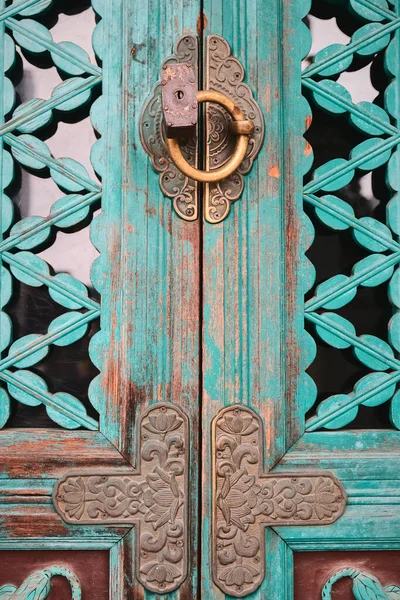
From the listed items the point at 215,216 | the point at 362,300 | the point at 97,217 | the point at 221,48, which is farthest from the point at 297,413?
the point at 221,48

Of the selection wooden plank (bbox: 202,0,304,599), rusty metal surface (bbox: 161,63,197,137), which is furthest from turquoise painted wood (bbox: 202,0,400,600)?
rusty metal surface (bbox: 161,63,197,137)

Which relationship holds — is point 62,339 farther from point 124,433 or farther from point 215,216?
point 215,216

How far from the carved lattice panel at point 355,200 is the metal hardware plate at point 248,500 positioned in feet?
0.32

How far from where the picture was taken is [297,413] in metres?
1.01

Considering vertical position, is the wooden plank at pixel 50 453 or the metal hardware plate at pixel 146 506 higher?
the wooden plank at pixel 50 453

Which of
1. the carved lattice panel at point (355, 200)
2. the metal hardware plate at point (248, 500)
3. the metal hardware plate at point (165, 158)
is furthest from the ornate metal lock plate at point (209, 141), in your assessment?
the metal hardware plate at point (248, 500)

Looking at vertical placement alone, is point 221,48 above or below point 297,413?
above

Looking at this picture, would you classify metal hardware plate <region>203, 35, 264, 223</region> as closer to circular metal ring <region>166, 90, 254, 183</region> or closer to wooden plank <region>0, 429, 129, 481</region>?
circular metal ring <region>166, 90, 254, 183</region>

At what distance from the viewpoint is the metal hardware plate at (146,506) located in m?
0.97

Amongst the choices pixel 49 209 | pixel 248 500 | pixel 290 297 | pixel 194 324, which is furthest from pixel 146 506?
pixel 49 209

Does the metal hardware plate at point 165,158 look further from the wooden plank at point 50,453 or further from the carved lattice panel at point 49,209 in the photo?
the wooden plank at point 50,453

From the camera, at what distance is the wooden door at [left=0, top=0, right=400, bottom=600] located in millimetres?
974

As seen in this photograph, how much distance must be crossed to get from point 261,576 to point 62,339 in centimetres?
48

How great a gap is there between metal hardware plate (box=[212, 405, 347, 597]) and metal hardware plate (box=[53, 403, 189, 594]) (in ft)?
0.18
